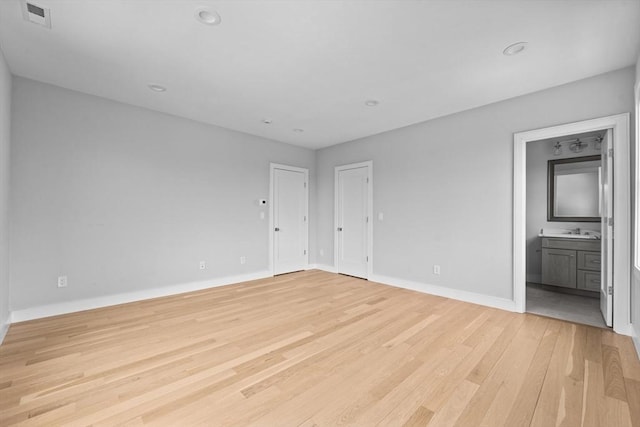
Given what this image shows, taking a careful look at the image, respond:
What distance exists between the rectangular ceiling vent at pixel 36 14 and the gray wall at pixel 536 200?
647 cm

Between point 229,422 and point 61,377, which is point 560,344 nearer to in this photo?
point 229,422

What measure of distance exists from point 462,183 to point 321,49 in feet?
8.89

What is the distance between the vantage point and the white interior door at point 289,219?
18.2 feet

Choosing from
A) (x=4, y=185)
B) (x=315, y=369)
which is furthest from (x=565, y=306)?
(x=4, y=185)

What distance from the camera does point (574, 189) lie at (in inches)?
181

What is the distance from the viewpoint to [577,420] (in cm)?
162

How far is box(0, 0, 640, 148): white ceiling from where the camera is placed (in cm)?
205

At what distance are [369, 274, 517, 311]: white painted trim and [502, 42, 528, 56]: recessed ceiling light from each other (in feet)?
9.19

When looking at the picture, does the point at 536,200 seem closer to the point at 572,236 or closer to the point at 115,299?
the point at 572,236

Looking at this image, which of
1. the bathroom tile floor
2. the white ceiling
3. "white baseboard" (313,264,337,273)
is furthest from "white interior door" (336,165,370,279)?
the bathroom tile floor

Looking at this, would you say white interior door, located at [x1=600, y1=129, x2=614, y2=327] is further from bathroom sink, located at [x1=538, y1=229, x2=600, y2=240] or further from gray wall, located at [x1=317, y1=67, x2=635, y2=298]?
bathroom sink, located at [x1=538, y1=229, x2=600, y2=240]

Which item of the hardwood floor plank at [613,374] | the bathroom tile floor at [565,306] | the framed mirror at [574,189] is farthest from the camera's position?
the framed mirror at [574,189]

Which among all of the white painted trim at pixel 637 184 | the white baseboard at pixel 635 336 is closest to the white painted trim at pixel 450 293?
the white baseboard at pixel 635 336

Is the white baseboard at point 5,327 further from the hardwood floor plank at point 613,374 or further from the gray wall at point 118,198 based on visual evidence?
the hardwood floor plank at point 613,374
